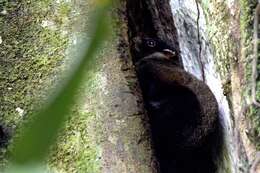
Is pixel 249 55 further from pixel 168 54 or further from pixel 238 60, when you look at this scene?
pixel 168 54

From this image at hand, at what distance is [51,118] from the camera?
0.30 metres

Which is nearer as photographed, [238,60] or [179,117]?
[238,60]

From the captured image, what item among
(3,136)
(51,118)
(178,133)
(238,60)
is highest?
(51,118)

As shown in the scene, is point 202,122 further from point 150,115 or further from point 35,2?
point 35,2

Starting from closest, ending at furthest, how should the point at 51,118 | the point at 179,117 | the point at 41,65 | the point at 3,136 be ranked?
the point at 51,118 < the point at 3,136 < the point at 41,65 < the point at 179,117

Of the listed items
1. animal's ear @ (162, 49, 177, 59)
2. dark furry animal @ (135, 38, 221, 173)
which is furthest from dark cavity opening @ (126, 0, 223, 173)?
animal's ear @ (162, 49, 177, 59)

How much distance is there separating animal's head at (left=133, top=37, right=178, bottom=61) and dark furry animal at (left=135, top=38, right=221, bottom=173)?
91 millimetres

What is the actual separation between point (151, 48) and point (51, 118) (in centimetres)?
155

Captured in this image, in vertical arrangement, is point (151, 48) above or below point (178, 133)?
above

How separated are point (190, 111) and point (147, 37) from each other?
41 cm

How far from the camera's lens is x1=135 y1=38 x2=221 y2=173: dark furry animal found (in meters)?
1.58

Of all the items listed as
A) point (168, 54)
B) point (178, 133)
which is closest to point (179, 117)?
point (178, 133)

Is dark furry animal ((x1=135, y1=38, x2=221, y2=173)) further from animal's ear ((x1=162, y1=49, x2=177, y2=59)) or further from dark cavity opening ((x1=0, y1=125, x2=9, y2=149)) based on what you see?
dark cavity opening ((x1=0, y1=125, x2=9, y2=149))

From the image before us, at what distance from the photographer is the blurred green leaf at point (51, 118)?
299 millimetres
